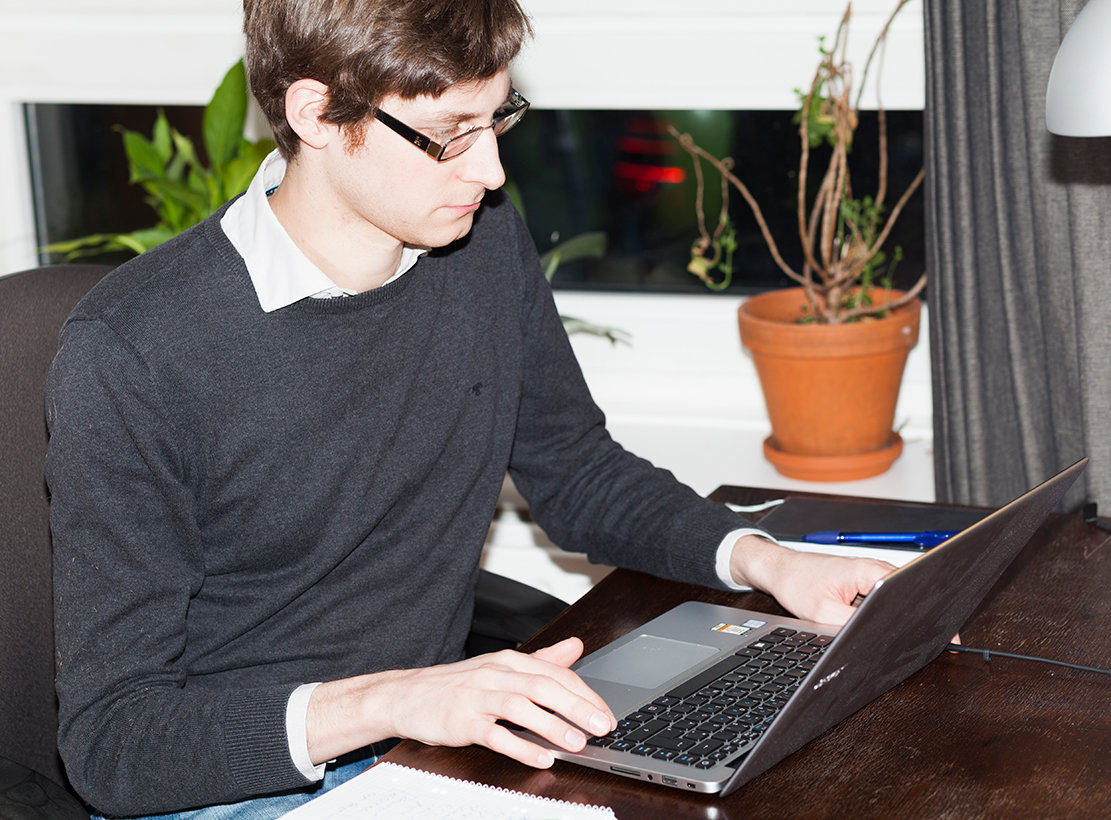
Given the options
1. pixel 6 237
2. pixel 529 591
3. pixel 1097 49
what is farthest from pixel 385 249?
pixel 6 237

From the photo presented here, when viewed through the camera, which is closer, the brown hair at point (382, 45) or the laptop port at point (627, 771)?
the laptop port at point (627, 771)

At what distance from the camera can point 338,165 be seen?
114 cm

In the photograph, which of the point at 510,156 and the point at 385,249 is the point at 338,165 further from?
the point at 510,156

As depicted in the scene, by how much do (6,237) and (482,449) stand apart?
1656mm

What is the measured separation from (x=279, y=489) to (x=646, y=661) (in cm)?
37

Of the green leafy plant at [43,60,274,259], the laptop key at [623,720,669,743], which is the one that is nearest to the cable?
the laptop key at [623,720,669,743]

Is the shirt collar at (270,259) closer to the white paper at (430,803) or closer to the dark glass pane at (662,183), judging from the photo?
the white paper at (430,803)

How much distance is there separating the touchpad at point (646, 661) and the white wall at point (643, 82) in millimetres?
990

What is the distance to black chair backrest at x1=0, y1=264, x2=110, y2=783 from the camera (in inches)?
44.5

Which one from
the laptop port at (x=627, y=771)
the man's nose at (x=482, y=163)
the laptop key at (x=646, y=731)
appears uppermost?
the man's nose at (x=482, y=163)

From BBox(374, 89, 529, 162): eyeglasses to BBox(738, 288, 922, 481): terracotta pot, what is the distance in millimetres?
822

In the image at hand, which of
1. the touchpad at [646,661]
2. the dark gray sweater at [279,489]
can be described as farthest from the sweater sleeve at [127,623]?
the touchpad at [646,661]

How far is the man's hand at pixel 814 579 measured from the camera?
3.54ft

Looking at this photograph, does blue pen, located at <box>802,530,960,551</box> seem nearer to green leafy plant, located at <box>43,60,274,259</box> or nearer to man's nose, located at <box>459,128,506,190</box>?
man's nose, located at <box>459,128,506,190</box>
